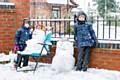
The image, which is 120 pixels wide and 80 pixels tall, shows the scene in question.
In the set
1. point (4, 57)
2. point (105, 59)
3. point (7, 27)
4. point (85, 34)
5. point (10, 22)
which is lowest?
point (4, 57)

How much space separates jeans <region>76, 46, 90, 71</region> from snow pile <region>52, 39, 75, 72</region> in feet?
0.50

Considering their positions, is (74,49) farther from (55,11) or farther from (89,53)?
(55,11)

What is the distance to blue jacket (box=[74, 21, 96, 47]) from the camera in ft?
26.8

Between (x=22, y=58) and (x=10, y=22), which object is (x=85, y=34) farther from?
(x=10, y=22)

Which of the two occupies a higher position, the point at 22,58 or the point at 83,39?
the point at 83,39

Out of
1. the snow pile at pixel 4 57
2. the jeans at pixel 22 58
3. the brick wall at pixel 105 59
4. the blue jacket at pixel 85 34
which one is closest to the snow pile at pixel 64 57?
the blue jacket at pixel 85 34

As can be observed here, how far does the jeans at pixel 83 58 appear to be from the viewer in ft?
27.0

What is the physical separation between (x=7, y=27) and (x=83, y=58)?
8.11 ft

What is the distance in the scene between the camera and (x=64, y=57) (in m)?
8.16

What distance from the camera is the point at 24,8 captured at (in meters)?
9.91

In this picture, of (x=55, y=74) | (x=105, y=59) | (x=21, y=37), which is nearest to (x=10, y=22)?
(x=21, y=37)

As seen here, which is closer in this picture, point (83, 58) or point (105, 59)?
point (105, 59)

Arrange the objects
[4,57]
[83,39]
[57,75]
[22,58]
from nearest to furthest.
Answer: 1. [57,75]
2. [83,39]
3. [22,58]
4. [4,57]

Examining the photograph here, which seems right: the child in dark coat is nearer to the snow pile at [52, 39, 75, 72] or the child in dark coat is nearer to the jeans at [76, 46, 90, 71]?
the jeans at [76, 46, 90, 71]
